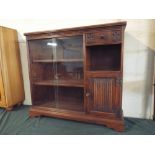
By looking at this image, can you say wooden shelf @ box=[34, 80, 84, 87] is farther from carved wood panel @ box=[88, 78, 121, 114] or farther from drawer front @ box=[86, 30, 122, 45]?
drawer front @ box=[86, 30, 122, 45]

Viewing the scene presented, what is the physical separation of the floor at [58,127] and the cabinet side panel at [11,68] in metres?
0.44

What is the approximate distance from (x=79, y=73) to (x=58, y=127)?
0.82 metres

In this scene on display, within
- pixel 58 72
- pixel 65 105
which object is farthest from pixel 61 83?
pixel 65 105

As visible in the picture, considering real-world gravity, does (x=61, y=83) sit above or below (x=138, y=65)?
below

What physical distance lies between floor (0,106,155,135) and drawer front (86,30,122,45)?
110cm

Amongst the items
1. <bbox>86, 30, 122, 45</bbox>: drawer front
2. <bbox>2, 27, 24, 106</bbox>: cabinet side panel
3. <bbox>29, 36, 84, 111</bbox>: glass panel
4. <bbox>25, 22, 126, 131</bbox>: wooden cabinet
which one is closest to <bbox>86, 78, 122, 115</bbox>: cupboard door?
<bbox>25, 22, 126, 131</bbox>: wooden cabinet

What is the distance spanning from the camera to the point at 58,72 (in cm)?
196

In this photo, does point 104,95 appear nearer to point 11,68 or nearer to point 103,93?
point 103,93

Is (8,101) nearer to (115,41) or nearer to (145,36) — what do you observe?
(115,41)

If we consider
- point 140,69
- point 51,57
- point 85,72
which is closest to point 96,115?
point 85,72

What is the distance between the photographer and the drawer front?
139 cm

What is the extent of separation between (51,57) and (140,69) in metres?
1.33

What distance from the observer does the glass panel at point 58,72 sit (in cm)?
182

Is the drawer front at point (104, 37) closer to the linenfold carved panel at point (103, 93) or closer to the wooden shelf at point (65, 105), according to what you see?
the linenfold carved panel at point (103, 93)
